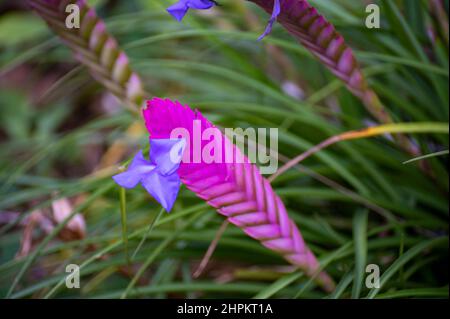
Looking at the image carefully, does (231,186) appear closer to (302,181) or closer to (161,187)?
(161,187)

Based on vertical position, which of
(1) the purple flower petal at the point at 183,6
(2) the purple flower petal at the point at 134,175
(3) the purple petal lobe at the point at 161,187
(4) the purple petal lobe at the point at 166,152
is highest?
(1) the purple flower petal at the point at 183,6

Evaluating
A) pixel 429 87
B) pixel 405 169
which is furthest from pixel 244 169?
pixel 429 87

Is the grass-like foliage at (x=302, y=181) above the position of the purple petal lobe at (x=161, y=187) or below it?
above

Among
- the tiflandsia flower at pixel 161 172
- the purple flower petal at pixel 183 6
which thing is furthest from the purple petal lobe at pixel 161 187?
the purple flower petal at pixel 183 6

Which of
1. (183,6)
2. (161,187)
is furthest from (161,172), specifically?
(183,6)

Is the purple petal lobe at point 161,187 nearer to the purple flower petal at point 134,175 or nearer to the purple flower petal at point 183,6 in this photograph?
the purple flower petal at point 134,175

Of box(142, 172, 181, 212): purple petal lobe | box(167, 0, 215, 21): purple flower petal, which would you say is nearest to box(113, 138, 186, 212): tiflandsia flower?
box(142, 172, 181, 212): purple petal lobe

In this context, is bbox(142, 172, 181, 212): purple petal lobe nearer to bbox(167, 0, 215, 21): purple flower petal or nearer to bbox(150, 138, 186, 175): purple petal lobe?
bbox(150, 138, 186, 175): purple petal lobe

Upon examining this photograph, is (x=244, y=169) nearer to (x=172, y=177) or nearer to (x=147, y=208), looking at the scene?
(x=172, y=177)
